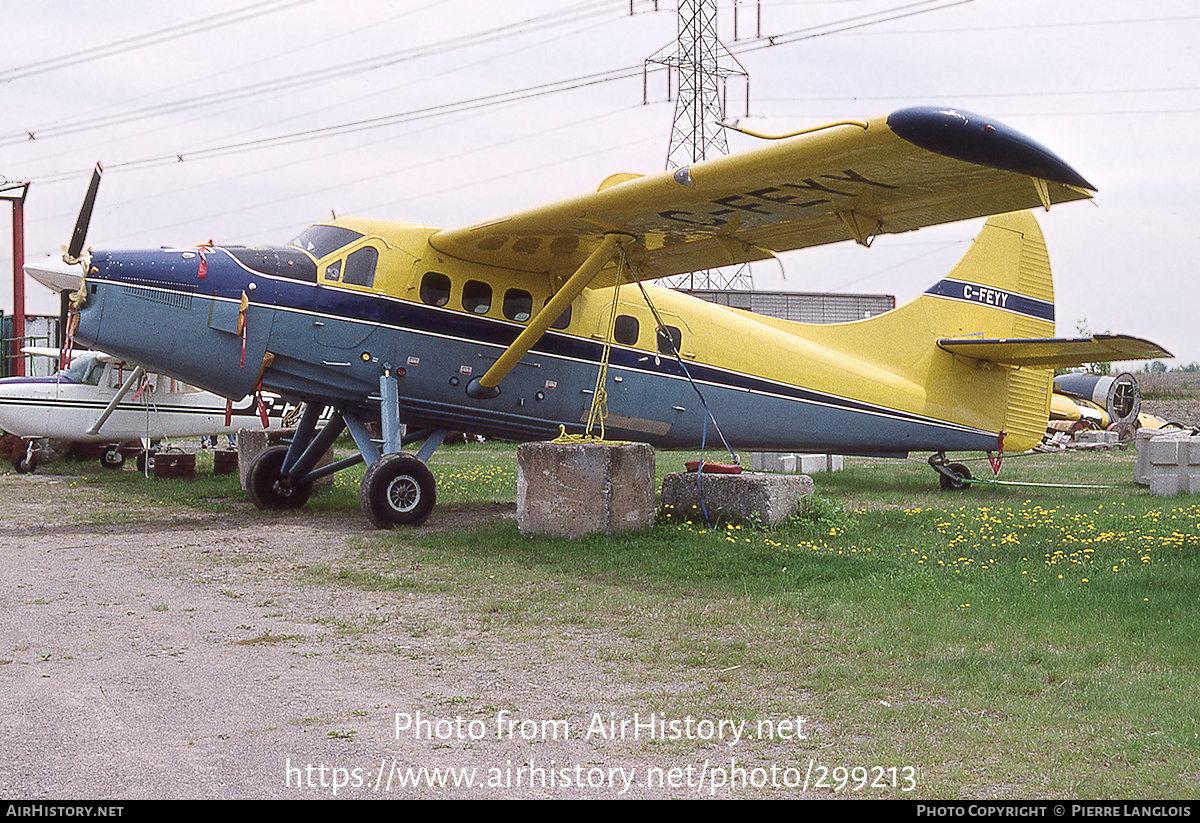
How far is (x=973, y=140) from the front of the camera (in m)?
6.64

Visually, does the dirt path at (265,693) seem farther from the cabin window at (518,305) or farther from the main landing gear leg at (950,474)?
the main landing gear leg at (950,474)

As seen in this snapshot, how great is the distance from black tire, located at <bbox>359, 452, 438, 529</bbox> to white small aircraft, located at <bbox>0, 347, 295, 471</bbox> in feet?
28.1

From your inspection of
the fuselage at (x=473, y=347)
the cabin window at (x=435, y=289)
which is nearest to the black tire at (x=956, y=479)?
the fuselage at (x=473, y=347)

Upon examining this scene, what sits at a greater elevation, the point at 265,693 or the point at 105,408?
the point at 105,408

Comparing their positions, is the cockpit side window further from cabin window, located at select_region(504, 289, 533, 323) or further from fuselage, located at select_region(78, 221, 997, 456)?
cabin window, located at select_region(504, 289, 533, 323)

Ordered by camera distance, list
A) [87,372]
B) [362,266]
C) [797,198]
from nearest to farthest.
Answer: [797,198] → [362,266] → [87,372]

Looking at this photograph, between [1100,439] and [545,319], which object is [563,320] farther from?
[1100,439]

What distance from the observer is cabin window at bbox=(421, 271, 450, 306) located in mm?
10695

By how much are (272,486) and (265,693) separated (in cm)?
808

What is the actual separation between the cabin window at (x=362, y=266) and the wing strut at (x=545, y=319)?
1.58 metres

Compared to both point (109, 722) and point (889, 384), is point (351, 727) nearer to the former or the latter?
point (109, 722)

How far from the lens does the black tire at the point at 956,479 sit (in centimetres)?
1462

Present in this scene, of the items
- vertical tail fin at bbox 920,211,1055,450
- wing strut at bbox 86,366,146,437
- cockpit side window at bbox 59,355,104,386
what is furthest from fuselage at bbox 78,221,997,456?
cockpit side window at bbox 59,355,104,386

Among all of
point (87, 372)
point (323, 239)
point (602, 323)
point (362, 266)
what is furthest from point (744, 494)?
point (87, 372)
